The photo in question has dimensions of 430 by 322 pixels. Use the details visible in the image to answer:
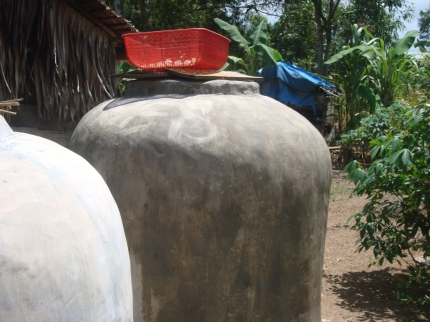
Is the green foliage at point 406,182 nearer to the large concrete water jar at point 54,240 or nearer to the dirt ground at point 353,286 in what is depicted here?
the dirt ground at point 353,286

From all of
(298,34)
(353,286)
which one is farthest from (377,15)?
(353,286)

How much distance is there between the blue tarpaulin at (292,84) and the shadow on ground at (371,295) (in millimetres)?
7545

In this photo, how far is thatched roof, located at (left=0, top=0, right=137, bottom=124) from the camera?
4.72 meters

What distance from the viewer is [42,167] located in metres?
1.37

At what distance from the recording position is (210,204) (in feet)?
8.97

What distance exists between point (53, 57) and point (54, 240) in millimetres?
4140

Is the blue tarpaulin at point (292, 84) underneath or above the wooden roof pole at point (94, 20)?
underneath

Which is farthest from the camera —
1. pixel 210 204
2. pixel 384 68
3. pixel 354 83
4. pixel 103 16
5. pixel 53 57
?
pixel 354 83

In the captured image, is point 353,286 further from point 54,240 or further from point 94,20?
point 54,240

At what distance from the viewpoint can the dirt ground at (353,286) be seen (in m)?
4.67

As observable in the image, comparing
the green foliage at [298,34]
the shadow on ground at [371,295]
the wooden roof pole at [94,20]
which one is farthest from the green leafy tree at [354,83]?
the wooden roof pole at [94,20]

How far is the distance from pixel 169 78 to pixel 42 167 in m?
1.91

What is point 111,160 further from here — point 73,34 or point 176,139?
point 73,34

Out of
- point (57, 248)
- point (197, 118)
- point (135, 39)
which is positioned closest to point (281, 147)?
point (197, 118)
